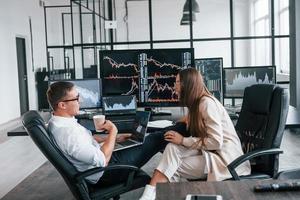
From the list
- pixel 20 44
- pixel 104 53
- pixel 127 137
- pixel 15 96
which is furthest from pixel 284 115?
pixel 20 44

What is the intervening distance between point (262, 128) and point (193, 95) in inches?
19.1

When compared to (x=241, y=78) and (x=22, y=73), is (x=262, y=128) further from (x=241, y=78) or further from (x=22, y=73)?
(x=22, y=73)

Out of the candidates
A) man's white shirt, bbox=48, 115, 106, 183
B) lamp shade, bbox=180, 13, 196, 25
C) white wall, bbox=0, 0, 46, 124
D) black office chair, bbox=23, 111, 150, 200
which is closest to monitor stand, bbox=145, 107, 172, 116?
black office chair, bbox=23, 111, 150, 200

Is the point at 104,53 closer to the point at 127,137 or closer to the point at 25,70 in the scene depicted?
the point at 127,137

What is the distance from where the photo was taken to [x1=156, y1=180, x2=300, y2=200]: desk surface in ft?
5.10

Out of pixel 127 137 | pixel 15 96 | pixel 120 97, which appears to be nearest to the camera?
pixel 127 137

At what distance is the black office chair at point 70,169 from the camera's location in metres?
2.27

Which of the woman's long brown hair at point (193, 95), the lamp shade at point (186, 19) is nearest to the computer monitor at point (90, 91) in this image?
the woman's long brown hair at point (193, 95)

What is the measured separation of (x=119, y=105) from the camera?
3645 millimetres

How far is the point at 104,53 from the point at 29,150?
274 cm

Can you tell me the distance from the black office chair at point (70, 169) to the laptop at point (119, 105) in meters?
1.09

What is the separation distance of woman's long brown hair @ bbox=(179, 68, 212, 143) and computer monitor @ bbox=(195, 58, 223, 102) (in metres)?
1.39

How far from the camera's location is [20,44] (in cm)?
1002

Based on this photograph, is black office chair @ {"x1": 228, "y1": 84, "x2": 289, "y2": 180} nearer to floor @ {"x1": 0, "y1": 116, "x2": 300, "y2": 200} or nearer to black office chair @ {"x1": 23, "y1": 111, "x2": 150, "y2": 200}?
black office chair @ {"x1": 23, "y1": 111, "x2": 150, "y2": 200}
